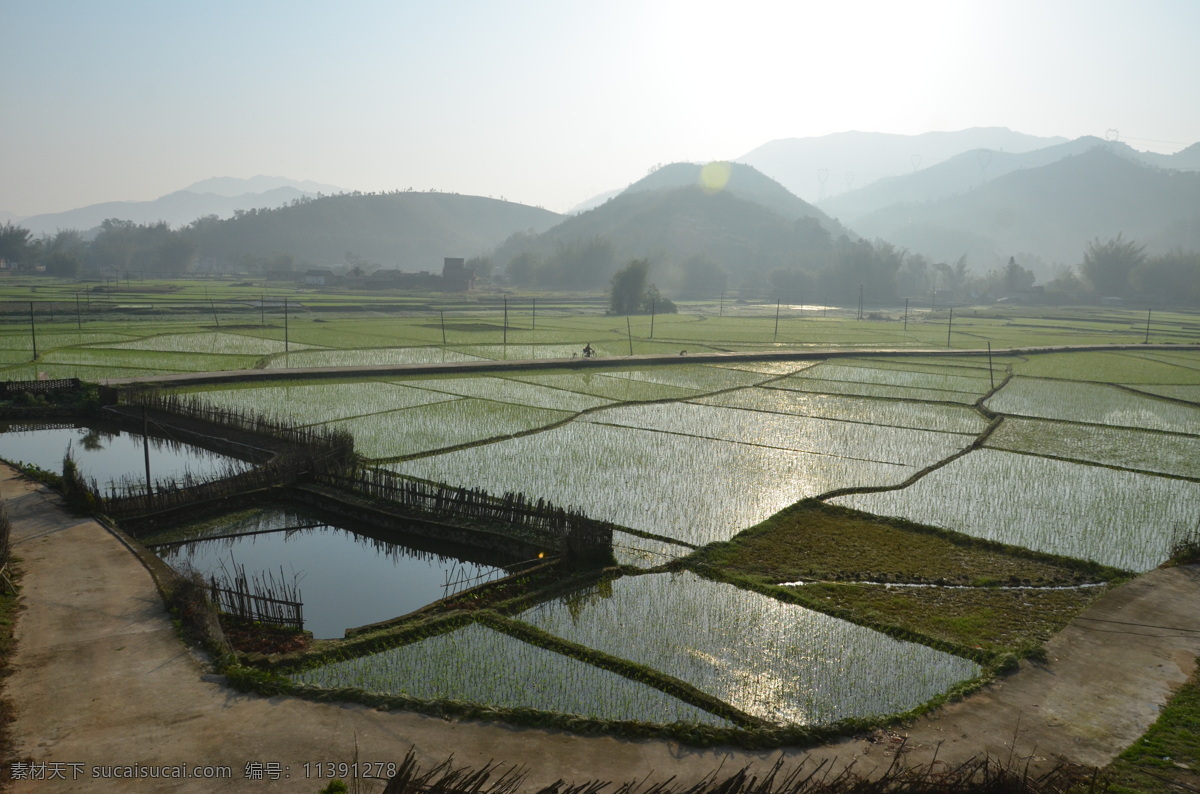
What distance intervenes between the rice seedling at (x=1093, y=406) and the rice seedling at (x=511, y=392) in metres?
13.8

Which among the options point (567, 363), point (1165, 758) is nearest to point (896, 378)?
point (567, 363)

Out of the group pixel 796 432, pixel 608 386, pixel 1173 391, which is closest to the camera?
pixel 796 432

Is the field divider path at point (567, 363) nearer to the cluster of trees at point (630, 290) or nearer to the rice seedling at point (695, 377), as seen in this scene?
the rice seedling at point (695, 377)

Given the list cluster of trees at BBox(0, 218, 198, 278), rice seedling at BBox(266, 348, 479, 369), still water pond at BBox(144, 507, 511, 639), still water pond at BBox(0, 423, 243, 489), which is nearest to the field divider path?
rice seedling at BBox(266, 348, 479, 369)

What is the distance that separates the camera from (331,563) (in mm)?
13492

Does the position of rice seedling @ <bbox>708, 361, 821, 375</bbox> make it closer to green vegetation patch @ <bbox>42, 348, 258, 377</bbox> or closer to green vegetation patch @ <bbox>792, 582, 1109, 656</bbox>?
green vegetation patch @ <bbox>42, 348, 258, 377</bbox>

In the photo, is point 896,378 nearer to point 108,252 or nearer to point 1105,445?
point 1105,445

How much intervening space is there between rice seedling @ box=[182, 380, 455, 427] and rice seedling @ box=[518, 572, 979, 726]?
13.1 m

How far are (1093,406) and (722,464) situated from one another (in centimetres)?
1689

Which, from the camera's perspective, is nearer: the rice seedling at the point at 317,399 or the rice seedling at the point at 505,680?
the rice seedling at the point at 505,680

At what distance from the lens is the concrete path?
709cm

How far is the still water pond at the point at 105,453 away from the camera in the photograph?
18422 mm

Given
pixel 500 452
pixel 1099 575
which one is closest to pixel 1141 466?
pixel 1099 575

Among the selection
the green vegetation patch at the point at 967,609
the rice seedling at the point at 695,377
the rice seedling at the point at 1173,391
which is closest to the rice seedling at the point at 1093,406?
the rice seedling at the point at 1173,391
